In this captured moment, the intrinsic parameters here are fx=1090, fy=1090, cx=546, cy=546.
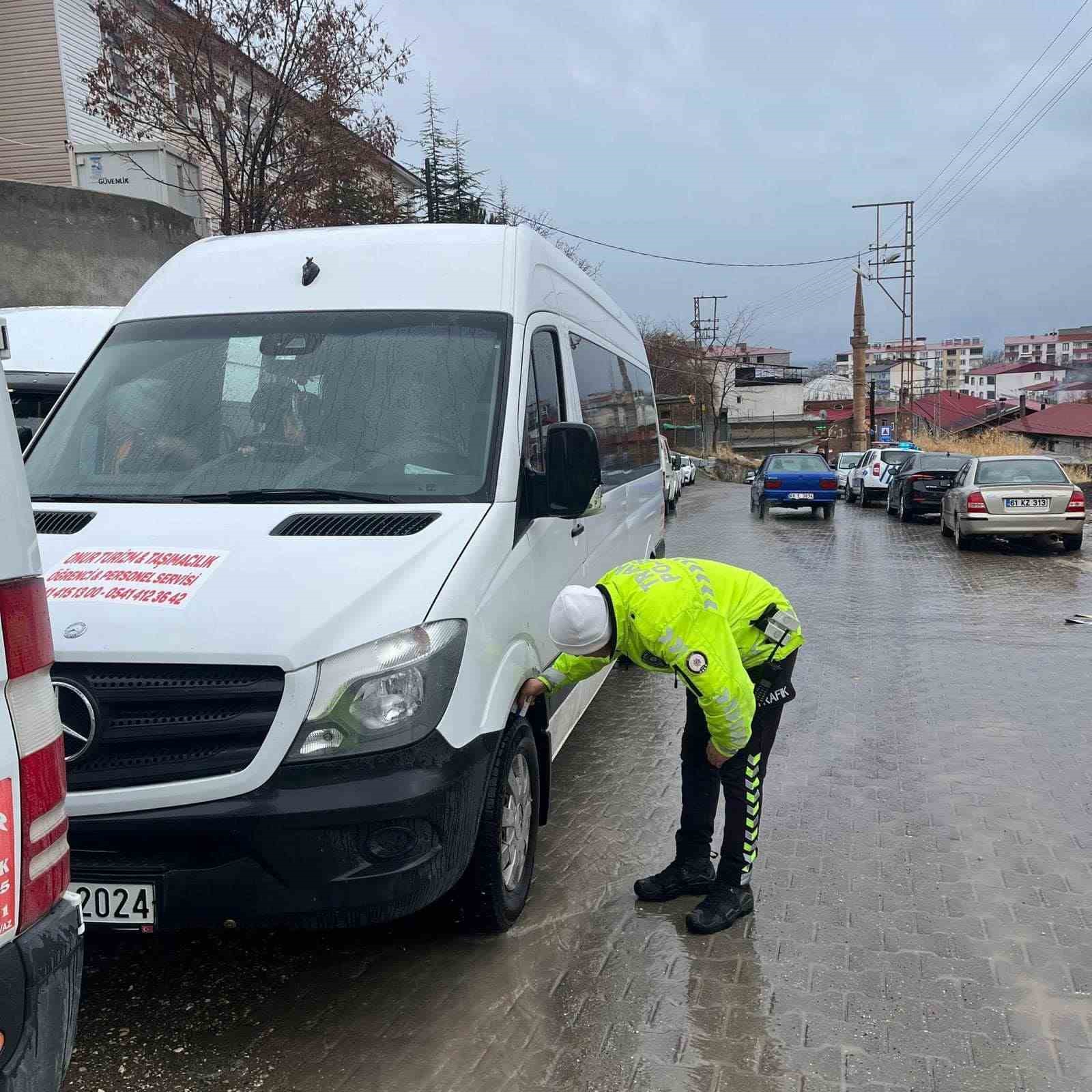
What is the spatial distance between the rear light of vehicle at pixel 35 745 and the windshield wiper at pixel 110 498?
1.87 metres

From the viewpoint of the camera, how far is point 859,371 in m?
56.4

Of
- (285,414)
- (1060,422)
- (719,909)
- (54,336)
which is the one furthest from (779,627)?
(1060,422)

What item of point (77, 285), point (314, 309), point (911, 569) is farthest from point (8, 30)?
point (314, 309)

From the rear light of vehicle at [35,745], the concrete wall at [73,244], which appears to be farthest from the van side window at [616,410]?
the concrete wall at [73,244]

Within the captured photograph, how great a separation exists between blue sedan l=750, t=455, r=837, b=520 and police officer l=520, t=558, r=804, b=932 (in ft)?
66.4

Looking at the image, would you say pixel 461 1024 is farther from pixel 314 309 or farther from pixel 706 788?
pixel 314 309

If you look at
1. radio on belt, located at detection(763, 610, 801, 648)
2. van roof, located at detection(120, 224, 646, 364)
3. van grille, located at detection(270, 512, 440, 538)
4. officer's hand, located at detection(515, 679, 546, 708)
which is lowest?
officer's hand, located at detection(515, 679, 546, 708)

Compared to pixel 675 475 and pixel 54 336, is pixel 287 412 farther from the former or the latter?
pixel 675 475

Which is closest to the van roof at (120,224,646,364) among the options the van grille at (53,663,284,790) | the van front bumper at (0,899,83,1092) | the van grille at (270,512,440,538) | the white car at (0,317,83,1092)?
the van grille at (270,512,440,538)

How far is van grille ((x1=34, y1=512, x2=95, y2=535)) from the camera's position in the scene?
3.74 meters

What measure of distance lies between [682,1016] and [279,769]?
1509 mm

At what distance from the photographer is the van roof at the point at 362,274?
4.58 m

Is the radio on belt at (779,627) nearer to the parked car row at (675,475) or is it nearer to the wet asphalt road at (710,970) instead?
the wet asphalt road at (710,970)

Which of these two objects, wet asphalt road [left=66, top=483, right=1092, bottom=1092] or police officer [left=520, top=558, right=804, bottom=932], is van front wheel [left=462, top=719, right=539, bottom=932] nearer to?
wet asphalt road [left=66, top=483, right=1092, bottom=1092]
